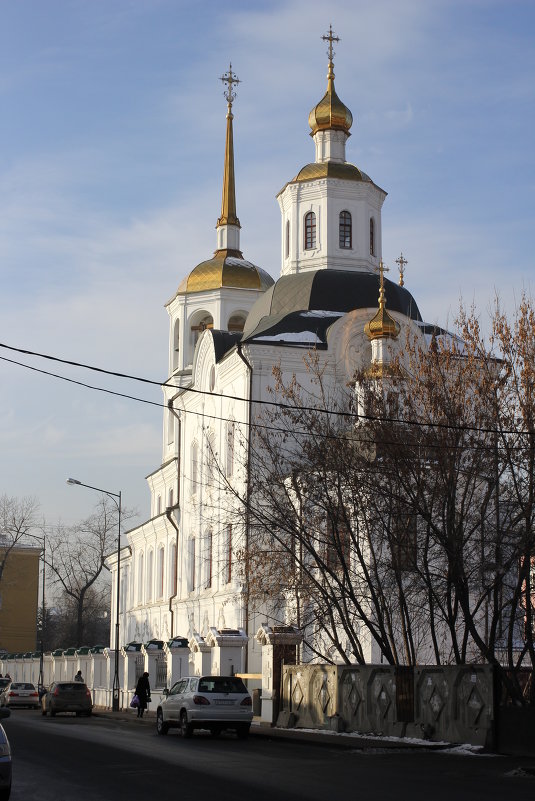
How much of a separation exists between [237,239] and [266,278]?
2857 mm

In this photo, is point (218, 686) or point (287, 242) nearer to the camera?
point (218, 686)

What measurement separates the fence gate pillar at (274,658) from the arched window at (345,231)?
19.1 metres

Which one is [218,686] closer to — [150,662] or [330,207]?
[150,662]

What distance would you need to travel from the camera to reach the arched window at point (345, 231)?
4334 cm

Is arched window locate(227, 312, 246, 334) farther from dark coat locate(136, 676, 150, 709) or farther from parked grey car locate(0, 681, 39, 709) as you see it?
dark coat locate(136, 676, 150, 709)

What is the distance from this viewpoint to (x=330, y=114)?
145 ft

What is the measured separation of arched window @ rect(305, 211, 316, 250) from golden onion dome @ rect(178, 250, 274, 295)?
26.8ft

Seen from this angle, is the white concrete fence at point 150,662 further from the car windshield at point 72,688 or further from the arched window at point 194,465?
the arched window at point 194,465

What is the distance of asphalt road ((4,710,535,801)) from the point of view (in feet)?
41.6

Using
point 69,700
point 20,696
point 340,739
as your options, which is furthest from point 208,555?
point 340,739

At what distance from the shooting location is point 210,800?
12.1 m

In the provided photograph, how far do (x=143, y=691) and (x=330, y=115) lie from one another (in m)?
22.5

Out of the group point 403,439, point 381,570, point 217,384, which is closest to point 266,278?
point 217,384

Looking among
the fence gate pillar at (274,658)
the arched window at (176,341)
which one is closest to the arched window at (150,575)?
the arched window at (176,341)
